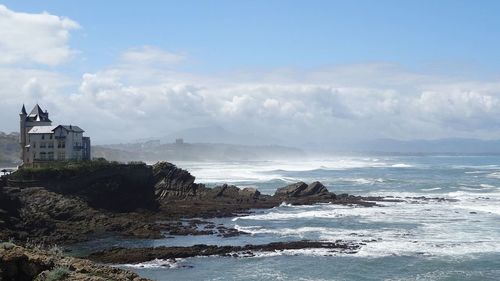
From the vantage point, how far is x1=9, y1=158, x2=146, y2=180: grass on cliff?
5091cm

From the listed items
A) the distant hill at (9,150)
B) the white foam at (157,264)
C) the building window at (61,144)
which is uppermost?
the distant hill at (9,150)

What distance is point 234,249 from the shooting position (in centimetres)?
3641

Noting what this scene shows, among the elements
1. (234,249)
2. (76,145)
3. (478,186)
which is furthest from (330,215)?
(478,186)

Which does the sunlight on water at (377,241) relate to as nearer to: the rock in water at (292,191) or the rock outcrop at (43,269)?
the rock in water at (292,191)

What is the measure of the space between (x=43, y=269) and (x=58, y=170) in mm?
42179

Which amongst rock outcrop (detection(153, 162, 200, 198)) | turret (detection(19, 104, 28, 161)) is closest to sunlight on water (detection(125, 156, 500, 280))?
rock outcrop (detection(153, 162, 200, 198))

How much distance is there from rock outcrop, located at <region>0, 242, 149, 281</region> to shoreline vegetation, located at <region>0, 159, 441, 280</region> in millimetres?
21908

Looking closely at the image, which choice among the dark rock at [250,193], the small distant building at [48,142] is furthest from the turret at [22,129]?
the dark rock at [250,193]

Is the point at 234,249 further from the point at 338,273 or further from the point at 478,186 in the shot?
the point at 478,186

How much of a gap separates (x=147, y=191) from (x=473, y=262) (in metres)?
35.1

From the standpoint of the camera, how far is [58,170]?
51812mm

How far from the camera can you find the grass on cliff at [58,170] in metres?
50.9

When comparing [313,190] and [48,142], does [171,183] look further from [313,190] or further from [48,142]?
[313,190]

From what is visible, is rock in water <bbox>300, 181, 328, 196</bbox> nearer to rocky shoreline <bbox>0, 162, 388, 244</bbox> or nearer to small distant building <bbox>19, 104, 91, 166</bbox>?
rocky shoreline <bbox>0, 162, 388, 244</bbox>
